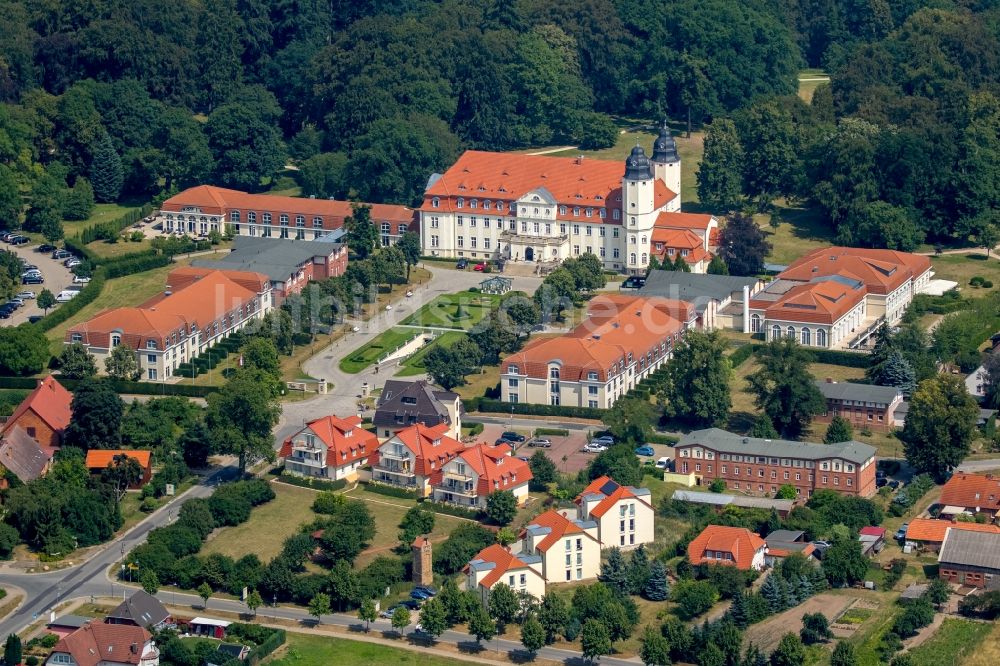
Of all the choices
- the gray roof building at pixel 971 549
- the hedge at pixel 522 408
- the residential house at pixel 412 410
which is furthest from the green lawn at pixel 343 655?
the hedge at pixel 522 408

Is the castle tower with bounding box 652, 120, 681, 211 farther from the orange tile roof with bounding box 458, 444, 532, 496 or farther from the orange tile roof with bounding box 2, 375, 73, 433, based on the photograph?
the orange tile roof with bounding box 2, 375, 73, 433

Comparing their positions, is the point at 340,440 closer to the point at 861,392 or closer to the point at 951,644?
the point at 861,392

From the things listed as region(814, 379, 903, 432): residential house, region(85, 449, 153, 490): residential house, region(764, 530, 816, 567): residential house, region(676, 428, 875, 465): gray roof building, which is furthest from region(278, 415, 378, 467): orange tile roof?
region(814, 379, 903, 432): residential house

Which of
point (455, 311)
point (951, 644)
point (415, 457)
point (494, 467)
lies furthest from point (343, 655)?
point (455, 311)

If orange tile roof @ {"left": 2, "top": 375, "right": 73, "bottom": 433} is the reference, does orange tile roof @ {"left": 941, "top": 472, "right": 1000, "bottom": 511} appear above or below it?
below

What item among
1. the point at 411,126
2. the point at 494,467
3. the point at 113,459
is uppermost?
the point at 411,126

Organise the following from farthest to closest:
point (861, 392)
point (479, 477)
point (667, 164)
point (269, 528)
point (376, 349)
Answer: point (667, 164)
point (376, 349)
point (861, 392)
point (479, 477)
point (269, 528)
